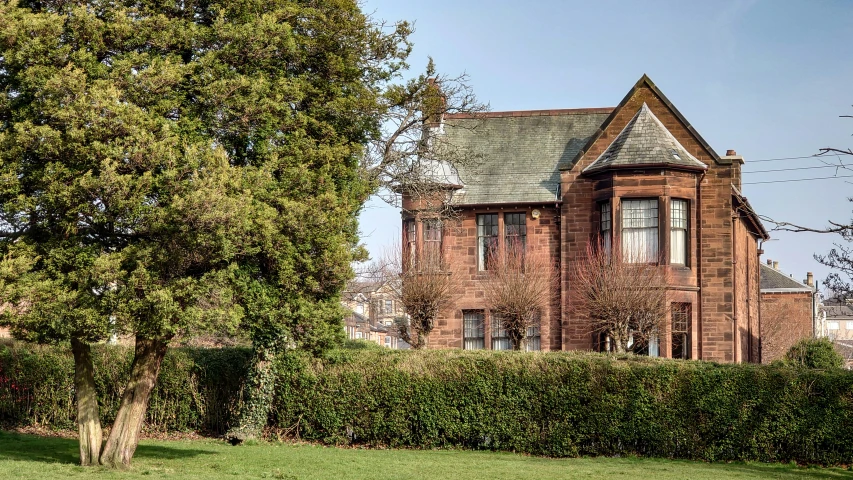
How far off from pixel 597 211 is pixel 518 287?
12.3 feet

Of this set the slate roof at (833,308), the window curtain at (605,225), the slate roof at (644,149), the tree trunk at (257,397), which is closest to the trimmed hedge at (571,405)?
the tree trunk at (257,397)

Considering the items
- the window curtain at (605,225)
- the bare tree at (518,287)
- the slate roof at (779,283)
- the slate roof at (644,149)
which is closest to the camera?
the slate roof at (644,149)

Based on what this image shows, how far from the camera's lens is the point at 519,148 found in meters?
34.6

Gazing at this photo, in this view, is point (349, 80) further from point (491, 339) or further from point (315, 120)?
point (491, 339)

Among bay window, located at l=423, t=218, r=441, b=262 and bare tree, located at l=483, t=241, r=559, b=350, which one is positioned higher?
bay window, located at l=423, t=218, r=441, b=262

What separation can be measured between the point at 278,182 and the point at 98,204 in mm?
4219

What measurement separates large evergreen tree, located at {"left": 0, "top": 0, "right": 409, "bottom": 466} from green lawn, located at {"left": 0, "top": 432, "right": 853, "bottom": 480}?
134 cm

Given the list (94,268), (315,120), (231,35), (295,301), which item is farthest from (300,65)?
(94,268)

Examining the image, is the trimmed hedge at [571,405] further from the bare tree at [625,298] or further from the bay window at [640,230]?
the bay window at [640,230]

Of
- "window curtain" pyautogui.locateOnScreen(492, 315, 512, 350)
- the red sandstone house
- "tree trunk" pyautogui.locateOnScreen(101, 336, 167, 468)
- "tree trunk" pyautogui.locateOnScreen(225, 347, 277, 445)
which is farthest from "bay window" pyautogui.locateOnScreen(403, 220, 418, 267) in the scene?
"tree trunk" pyautogui.locateOnScreen(101, 336, 167, 468)

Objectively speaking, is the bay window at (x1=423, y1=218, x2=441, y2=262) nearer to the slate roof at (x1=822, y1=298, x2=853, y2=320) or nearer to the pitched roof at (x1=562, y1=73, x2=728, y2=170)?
the pitched roof at (x1=562, y1=73, x2=728, y2=170)

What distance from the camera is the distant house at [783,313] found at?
5428cm

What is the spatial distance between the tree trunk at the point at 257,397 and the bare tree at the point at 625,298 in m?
10.1

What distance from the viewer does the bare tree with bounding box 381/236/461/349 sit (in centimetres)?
3086
